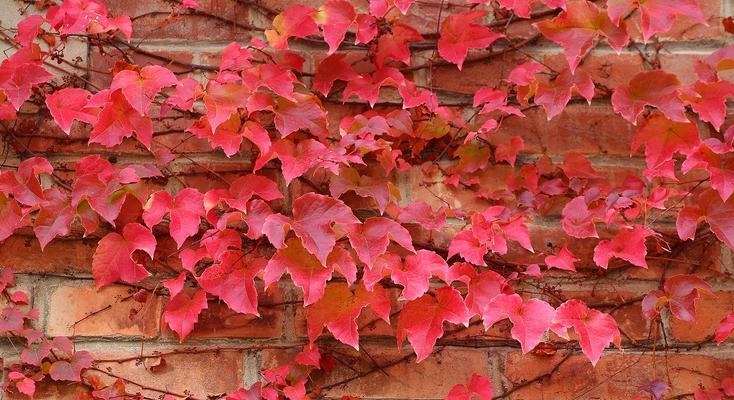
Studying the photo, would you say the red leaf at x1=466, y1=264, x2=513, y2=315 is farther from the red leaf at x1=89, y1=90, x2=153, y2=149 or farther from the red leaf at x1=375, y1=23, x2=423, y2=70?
the red leaf at x1=89, y1=90, x2=153, y2=149

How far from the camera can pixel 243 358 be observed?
1.13m

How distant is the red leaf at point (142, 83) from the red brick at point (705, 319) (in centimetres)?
80

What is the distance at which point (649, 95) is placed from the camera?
111cm

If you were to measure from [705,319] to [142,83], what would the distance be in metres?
0.87

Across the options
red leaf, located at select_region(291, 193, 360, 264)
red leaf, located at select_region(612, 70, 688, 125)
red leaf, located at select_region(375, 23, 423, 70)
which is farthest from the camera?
red leaf, located at select_region(375, 23, 423, 70)

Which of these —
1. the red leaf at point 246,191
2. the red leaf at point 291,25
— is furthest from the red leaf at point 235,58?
the red leaf at point 246,191

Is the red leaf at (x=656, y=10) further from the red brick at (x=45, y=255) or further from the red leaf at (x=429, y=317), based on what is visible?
the red brick at (x=45, y=255)

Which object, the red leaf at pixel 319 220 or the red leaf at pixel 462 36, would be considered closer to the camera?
the red leaf at pixel 319 220

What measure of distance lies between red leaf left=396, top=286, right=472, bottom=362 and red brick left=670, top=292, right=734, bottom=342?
1.07 ft

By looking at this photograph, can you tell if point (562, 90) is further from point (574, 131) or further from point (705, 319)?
point (705, 319)

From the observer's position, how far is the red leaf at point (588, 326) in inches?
40.2

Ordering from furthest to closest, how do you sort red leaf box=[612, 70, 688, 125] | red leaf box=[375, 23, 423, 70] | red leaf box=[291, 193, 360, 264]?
red leaf box=[375, 23, 423, 70], red leaf box=[612, 70, 688, 125], red leaf box=[291, 193, 360, 264]

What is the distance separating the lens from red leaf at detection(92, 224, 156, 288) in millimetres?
1097

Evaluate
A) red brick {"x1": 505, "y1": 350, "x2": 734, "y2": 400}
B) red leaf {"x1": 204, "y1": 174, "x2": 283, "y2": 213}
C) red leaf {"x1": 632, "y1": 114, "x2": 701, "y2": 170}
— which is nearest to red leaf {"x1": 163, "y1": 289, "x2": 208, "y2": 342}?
red leaf {"x1": 204, "y1": 174, "x2": 283, "y2": 213}
